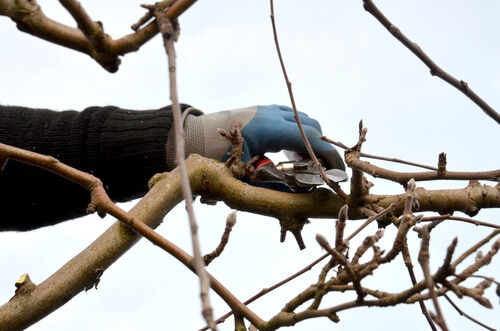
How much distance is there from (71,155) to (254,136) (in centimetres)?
49

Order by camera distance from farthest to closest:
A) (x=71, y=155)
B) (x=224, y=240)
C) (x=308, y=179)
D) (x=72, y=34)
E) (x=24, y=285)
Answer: (x=71, y=155) < (x=308, y=179) < (x=24, y=285) < (x=224, y=240) < (x=72, y=34)

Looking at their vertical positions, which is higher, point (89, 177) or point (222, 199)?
point (222, 199)

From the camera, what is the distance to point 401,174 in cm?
152

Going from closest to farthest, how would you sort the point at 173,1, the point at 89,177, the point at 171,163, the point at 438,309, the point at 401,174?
the point at 438,309 < the point at 173,1 < the point at 89,177 < the point at 401,174 < the point at 171,163

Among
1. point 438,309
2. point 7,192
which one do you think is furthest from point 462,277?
point 7,192

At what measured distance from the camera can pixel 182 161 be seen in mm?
679

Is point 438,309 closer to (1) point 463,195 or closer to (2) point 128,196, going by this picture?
(1) point 463,195

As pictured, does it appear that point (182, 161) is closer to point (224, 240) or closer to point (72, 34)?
point (72, 34)

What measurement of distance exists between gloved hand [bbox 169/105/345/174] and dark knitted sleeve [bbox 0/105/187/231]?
9cm

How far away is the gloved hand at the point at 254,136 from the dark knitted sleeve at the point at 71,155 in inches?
3.6

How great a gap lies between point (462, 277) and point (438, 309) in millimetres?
278

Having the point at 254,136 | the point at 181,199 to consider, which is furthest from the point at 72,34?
the point at 254,136

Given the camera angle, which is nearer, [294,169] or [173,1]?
[173,1]

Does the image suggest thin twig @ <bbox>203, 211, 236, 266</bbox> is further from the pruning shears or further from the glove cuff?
the glove cuff
